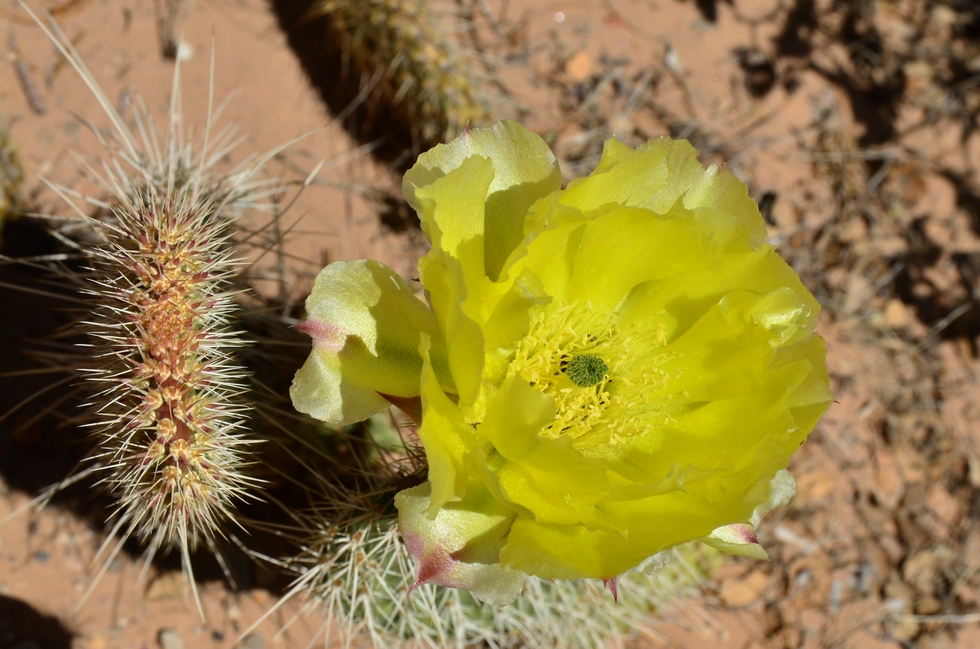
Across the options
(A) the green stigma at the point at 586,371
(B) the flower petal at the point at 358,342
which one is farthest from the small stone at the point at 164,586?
(A) the green stigma at the point at 586,371

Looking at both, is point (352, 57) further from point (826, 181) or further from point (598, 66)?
point (826, 181)

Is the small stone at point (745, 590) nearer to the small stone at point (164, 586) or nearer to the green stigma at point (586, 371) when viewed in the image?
the green stigma at point (586, 371)

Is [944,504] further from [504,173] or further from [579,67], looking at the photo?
[504,173]

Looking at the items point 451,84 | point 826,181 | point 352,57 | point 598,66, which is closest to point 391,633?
point 451,84

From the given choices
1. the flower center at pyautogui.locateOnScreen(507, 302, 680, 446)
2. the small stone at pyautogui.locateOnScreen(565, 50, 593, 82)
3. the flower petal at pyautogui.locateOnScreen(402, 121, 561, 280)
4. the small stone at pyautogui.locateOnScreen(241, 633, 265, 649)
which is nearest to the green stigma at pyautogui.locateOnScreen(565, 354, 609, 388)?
the flower center at pyautogui.locateOnScreen(507, 302, 680, 446)

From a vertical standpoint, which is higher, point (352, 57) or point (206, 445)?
point (352, 57)

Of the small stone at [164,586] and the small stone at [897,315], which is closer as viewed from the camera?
the small stone at [164,586]

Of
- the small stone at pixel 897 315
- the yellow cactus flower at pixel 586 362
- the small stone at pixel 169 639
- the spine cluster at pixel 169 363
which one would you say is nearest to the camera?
the yellow cactus flower at pixel 586 362
